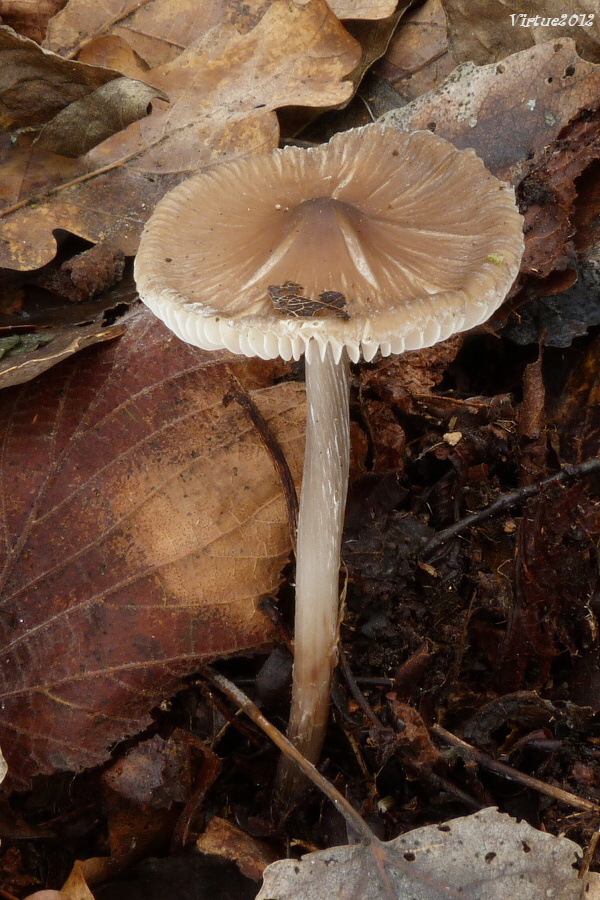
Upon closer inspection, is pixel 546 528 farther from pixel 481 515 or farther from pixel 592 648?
pixel 592 648

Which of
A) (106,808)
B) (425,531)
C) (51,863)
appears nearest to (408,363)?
(425,531)

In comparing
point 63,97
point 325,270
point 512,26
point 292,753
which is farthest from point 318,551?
point 512,26

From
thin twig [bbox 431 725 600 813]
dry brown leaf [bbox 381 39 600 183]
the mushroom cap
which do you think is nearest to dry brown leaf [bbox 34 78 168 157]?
the mushroom cap

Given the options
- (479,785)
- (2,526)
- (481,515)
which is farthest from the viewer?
(481,515)

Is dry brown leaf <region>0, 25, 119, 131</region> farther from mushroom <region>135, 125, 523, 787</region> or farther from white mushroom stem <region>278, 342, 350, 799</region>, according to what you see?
white mushroom stem <region>278, 342, 350, 799</region>

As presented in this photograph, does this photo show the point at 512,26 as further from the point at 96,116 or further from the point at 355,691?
the point at 355,691

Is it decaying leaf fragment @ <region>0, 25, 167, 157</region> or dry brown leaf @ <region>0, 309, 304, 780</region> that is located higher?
decaying leaf fragment @ <region>0, 25, 167, 157</region>

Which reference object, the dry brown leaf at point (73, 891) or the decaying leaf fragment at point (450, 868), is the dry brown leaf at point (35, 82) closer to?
the dry brown leaf at point (73, 891)
